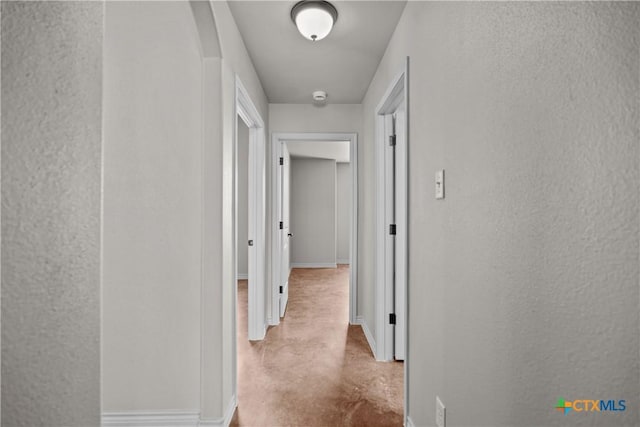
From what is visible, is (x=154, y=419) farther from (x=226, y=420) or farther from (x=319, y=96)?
(x=319, y=96)

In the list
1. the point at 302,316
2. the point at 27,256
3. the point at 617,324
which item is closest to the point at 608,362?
the point at 617,324

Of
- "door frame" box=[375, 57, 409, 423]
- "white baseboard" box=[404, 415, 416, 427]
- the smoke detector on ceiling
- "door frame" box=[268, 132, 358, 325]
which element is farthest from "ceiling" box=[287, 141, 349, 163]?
"white baseboard" box=[404, 415, 416, 427]

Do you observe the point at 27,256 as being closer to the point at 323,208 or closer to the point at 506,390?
the point at 506,390

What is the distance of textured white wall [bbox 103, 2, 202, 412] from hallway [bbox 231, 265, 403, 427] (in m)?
0.52

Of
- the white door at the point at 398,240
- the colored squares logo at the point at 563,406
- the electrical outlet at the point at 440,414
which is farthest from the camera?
the white door at the point at 398,240

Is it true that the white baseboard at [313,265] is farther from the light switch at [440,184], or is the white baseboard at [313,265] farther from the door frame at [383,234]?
the light switch at [440,184]

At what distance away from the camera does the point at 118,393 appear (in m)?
1.98

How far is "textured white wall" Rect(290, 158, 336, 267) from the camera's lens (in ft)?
24.6

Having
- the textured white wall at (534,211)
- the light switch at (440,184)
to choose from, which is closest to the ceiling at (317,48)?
the textured white wall at (534,211)

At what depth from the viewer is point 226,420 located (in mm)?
1933

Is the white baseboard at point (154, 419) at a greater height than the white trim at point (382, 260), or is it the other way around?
the white trim at point (382, 260)

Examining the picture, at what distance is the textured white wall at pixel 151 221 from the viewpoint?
1.92 meters

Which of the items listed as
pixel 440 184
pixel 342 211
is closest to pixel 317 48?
pixel 440 184

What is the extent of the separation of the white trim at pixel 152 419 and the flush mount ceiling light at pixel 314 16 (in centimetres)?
223
